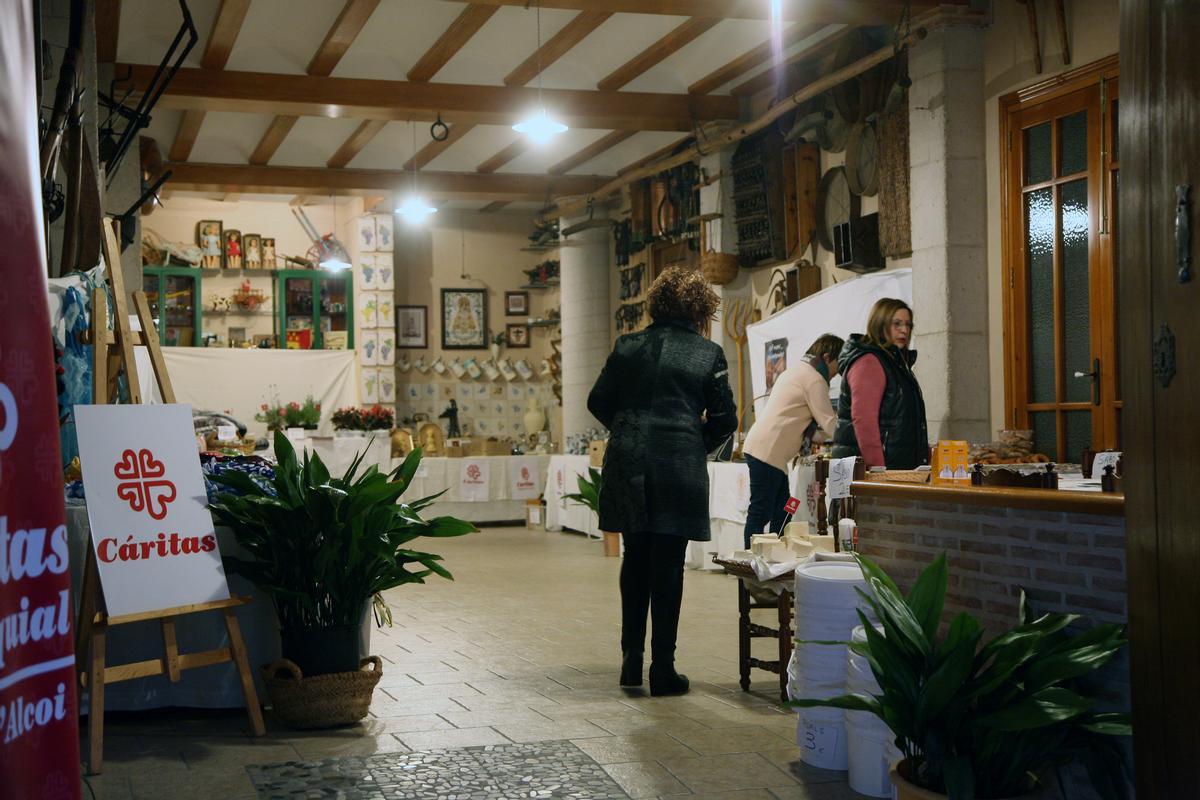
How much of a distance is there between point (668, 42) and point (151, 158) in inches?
187

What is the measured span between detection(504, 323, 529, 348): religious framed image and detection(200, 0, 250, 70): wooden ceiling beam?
671cm

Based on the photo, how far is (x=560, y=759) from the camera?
3.68 m

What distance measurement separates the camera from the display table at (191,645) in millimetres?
4258

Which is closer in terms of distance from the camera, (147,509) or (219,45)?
(147,509)

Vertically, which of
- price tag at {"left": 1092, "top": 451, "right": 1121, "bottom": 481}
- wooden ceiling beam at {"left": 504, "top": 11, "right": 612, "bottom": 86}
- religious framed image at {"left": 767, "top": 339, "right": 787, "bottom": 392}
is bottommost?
price tag at {"left": 1092, "top": 451, "right": 1121, "bottom": 481}

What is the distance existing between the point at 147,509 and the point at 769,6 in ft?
16.3

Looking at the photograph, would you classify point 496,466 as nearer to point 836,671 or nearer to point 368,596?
point 368,596

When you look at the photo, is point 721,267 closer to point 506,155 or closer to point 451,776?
point 506,155

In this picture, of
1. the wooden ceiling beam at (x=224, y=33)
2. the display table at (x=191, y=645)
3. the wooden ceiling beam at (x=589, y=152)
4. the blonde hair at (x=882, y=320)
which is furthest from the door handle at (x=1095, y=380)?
the wooden ceiling beam at (x=589, y=152)

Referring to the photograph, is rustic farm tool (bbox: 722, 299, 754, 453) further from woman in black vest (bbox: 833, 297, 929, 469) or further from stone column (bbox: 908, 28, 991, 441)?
woman in black vest (bbox: 833, 297, 929, 469)

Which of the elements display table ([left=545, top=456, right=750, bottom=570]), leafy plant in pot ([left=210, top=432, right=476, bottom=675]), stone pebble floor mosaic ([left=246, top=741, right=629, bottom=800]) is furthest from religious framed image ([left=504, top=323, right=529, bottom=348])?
stone pebble floor mosaic ([left=246, top=741, right=629, bottom=800])

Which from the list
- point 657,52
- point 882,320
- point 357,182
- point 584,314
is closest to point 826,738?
point 882,320

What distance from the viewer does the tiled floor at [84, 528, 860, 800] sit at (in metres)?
3.50

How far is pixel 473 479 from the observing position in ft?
41.4
